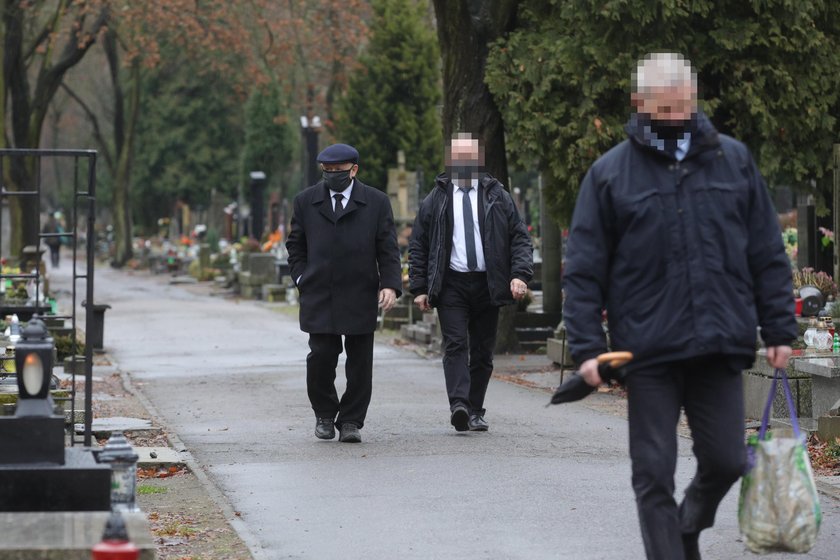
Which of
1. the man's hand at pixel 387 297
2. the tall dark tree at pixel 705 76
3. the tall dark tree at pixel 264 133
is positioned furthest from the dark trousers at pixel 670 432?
the tall dark tree at pixel 264 133

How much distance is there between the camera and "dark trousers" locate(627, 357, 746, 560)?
5.39 metres

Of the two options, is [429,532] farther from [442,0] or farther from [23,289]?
[23,289]

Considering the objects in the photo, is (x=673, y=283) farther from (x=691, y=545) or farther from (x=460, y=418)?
(x=460, y=418)

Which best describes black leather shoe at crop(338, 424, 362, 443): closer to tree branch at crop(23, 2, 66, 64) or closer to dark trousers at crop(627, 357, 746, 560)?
dark trousers at crop(627, 357, 746, 560)

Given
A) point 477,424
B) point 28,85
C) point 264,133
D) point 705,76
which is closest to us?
point 477,424

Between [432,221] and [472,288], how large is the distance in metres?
0.53

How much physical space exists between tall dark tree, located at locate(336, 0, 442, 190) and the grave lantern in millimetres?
33243

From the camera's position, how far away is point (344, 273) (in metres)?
9.99

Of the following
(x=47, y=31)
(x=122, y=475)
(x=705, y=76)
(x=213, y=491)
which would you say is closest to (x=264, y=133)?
(x=47, y=31)

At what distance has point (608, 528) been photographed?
280 inches

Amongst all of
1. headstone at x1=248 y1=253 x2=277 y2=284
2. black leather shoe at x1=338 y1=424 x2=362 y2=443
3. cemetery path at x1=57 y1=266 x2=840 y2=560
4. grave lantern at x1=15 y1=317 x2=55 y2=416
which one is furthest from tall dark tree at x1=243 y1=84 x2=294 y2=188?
grave lantern at x1=15 y1=317 x2=55 y2=416

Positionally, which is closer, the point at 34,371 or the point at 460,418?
the point at 34,371

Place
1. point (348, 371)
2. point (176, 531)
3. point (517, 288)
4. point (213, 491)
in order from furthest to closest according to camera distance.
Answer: point (348, 371) → point (517, 288) → point (213, 491) → point (176, 531)

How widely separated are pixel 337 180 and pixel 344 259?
1.72 ft
